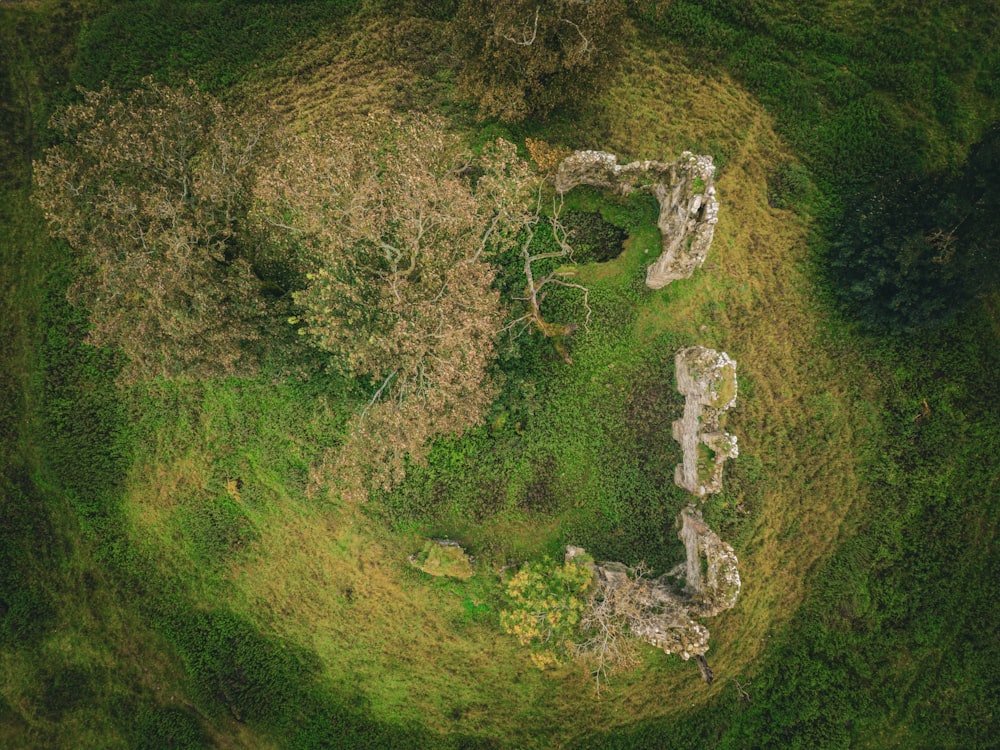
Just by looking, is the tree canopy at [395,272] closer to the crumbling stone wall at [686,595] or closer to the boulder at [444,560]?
the boulder at [444,560]

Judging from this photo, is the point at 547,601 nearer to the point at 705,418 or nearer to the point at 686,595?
the point at 686,595

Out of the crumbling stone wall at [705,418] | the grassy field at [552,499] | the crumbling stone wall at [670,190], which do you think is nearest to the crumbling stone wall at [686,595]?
the grassy field at [552,499]

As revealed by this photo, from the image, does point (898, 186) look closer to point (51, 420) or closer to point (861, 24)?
point (861, 24)

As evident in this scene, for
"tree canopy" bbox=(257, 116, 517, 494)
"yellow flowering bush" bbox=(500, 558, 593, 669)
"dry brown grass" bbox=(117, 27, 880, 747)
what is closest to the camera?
"tree canopy" bbox=(257, 116, 517, 494)

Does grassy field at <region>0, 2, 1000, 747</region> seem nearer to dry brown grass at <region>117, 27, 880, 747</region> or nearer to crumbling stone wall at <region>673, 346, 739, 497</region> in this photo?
dry brown grass at <region>117, 27, 880, 747</region>

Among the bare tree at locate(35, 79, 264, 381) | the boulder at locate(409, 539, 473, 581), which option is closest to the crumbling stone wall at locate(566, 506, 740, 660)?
the boulder at locate(409, 539, 473, 581)

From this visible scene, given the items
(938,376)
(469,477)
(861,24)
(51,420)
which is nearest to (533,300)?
(469,477)

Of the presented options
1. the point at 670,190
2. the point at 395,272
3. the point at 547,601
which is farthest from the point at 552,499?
the point at 670,190
